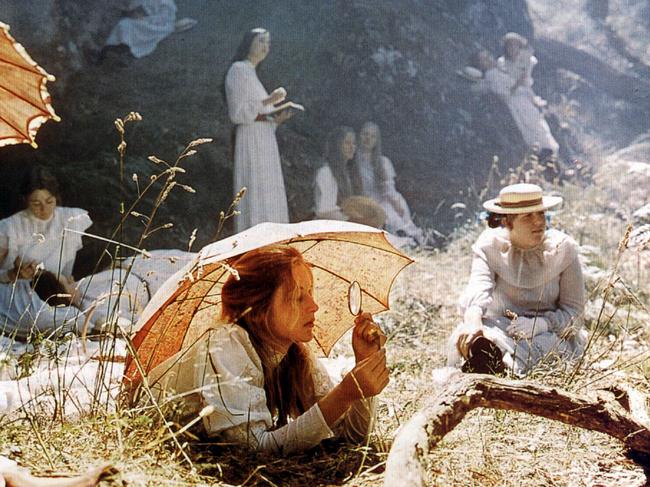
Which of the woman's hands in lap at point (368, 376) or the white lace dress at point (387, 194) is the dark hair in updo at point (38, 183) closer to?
the white lace dress at point (387, 194)

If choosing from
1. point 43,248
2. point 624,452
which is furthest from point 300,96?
point 624,452

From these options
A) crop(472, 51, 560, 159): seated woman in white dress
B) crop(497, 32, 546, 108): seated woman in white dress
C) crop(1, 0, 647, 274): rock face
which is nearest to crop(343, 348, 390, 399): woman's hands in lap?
crop(1, 0, 647, 274): rock face

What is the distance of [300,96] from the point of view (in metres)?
9.46

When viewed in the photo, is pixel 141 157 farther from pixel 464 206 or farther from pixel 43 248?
pixel 464 206

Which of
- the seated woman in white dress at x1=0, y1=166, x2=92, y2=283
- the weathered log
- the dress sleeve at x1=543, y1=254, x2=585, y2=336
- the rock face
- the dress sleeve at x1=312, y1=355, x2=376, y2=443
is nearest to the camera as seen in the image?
the weathered log

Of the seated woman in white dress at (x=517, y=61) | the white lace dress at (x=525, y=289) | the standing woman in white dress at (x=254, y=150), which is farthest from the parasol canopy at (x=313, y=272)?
the seated woman in white dress at (x=517, y=61)

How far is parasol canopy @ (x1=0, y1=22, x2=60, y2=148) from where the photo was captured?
3.09 m

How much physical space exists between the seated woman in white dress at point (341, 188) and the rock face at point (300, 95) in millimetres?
149

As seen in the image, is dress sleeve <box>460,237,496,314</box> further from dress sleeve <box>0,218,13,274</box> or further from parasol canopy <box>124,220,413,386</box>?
dress sleeve <box>0,218,13,274</box>

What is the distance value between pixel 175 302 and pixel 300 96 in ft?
23.2

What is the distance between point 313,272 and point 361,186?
6622 mm

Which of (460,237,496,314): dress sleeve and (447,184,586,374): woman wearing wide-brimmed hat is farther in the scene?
(460,237,496,314): dress sleeve

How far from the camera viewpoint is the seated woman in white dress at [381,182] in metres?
9.69

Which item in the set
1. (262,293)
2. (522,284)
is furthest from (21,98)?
(522,284)
